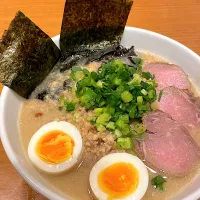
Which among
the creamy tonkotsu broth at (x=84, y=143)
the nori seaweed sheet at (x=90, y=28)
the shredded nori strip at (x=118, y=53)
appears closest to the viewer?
the creamy tonkotsu broth at (x=84, y=143)

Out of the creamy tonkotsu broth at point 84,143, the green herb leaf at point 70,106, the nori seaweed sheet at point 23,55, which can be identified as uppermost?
the nori seaweed sheet at point 23,55

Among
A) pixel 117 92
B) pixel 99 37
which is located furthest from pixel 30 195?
pixel 99 37

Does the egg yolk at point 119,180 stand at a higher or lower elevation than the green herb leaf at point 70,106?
lower

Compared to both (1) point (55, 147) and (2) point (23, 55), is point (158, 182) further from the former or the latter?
(2) point (23, 55)

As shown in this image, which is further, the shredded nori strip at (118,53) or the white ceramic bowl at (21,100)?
the shredded nori strip at (118,53)

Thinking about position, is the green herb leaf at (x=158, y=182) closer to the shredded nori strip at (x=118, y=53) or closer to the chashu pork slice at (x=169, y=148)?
the chashu pork slice at (x=169, y=148)

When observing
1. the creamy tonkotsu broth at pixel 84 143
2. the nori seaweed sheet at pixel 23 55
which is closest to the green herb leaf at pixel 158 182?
the creamy tonkotsu broth at pixel 84 143
